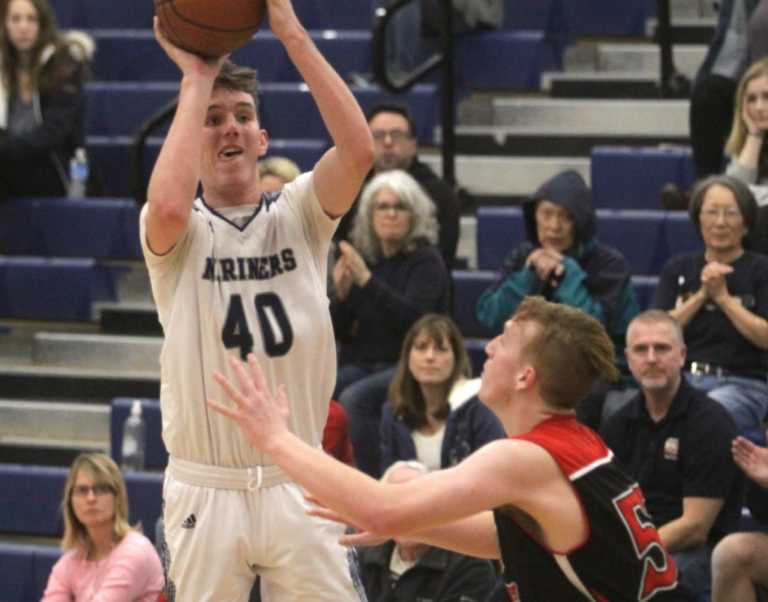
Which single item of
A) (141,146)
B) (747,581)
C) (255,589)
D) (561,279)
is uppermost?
(141,146)

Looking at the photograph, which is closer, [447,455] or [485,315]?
[447,455]

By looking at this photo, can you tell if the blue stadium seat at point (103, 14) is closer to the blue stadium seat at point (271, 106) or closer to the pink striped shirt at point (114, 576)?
the blue stadium seat at point (271, 106)

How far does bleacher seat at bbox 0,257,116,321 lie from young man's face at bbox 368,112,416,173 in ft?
5.48

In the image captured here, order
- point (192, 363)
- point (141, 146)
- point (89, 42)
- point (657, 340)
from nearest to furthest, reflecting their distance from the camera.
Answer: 1. point (192, 363)
2. point (657, 340)
3. point (141, 146)
4. point (89, 42)

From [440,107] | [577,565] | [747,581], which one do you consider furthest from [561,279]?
[577,565]

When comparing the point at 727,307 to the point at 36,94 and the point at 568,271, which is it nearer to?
the point at 568,271

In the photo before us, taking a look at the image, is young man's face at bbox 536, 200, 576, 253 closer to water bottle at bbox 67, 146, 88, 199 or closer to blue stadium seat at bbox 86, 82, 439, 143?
blue stadium seat at bbox 86, 82, 439, 143

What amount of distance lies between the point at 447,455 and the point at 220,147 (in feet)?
8.48

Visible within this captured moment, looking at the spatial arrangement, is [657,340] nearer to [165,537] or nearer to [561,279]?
[561,279]

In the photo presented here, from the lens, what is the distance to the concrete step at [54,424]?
827cm

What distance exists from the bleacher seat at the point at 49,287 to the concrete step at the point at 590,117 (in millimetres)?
2075

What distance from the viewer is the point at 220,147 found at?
168 inches

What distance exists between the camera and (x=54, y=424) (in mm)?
8352

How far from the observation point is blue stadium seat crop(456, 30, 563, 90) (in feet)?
30.0
